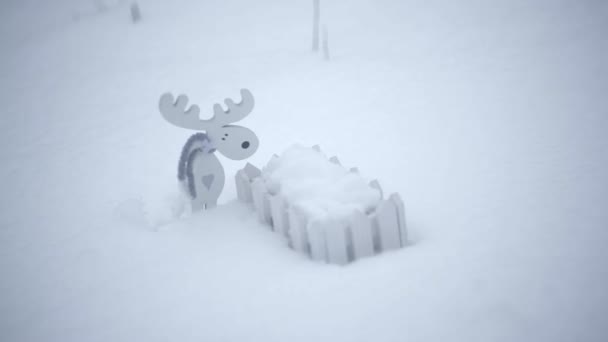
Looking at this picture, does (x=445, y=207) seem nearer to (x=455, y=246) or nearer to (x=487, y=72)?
(x=455, y=246)

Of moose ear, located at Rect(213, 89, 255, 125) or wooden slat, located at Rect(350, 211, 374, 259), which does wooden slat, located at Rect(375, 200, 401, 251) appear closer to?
wooden slat, located at Rect(350, 211, 374, 259)

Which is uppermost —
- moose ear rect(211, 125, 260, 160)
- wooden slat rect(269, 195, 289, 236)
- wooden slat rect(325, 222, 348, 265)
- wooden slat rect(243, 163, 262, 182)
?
moose ear rect(211, 125, 260, 160)

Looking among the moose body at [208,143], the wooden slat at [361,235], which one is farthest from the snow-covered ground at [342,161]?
the moose body at [208,143]

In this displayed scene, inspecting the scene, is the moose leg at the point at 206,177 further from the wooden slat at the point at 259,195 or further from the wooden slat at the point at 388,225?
the wooden slat at the point at 388,225

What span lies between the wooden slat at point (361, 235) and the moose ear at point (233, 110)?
1.38 meters

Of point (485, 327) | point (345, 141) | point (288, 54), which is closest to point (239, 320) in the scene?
point (485, 327)

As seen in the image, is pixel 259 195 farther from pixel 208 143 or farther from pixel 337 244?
pixel 337 244

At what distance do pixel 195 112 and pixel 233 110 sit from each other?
1.00 feet

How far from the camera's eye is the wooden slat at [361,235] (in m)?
2.84

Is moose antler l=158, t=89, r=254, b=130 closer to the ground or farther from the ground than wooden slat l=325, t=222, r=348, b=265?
farther from the ground

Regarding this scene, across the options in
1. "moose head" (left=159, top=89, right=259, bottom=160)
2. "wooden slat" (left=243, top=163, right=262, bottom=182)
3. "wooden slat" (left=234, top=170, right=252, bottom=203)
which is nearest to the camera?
"moose head" (left=159, top=89, right=259, bottom=160)

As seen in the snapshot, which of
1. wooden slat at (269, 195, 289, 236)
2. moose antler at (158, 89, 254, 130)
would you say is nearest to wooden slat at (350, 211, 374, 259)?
wooden slat at (269, 195, 289, 236)

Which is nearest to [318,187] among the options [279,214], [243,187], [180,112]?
[279,214]

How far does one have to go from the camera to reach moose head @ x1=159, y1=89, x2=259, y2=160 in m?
3.52
